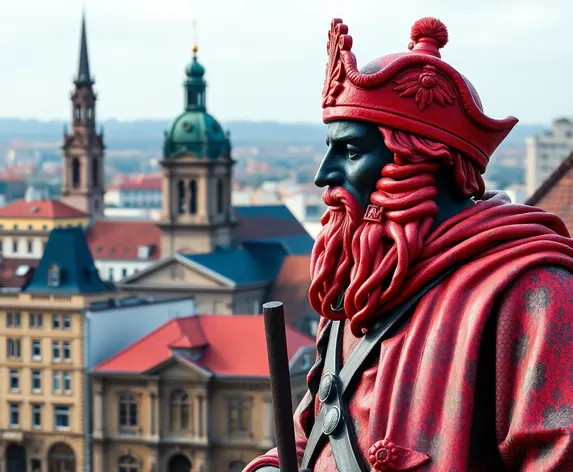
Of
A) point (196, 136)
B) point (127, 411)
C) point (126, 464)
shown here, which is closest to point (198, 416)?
point (127, 411)

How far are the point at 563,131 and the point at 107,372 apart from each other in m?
98.5

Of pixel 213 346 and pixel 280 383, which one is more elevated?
pixel 280 383

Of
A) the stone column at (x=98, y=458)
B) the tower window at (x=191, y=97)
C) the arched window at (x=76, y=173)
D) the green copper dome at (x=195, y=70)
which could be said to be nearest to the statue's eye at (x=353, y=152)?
the stone column at (x=98, y=458)

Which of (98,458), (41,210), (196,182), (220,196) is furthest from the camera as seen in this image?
(41,210)

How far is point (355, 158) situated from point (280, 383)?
2.87ft

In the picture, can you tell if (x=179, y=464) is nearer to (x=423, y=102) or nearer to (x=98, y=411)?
(x=98, y=411)

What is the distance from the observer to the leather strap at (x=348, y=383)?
23.6ft

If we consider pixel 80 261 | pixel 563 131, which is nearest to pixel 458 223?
pixel 80 261

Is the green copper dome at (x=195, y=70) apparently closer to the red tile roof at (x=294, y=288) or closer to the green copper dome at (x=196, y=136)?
the green copper dome at (x=196, y=136)

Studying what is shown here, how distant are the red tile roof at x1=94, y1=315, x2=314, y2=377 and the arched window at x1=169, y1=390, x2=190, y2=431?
1.62 m

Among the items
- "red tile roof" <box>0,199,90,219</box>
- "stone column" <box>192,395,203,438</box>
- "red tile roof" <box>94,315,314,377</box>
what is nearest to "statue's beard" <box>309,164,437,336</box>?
"red tile roof" <box>94,315,314,377</box>

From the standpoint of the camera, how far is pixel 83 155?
146 metres

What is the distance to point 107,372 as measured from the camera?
74.1 metres

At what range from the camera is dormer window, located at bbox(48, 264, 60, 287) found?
83.0 meters
